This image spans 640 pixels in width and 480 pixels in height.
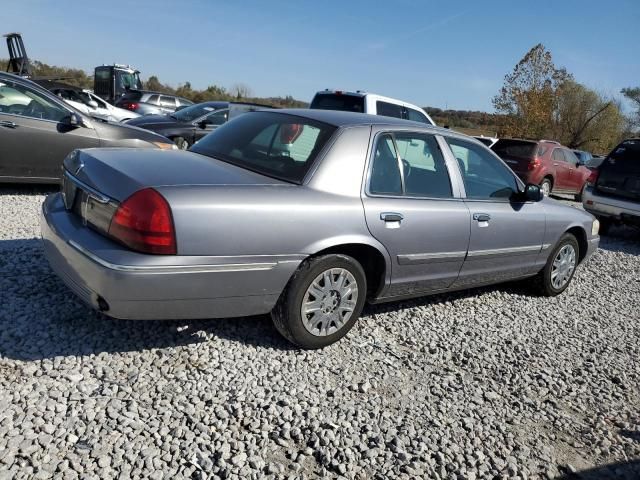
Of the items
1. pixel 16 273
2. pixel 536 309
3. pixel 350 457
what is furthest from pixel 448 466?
pixel 16 273

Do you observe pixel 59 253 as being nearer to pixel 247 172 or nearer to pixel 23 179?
pixel 247 172

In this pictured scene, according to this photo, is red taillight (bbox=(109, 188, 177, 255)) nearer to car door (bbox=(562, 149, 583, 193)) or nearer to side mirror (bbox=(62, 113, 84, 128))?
side mirror (bbox=(62, 113, 84, 128))

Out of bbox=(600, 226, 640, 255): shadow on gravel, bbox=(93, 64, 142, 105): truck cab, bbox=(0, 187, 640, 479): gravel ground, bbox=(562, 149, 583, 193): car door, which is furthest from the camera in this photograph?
bbox=(93, 64, 142, 105): truck cab

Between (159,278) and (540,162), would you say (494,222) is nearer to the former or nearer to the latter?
(159,278)

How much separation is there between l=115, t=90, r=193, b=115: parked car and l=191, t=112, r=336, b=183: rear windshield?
15.2 metres

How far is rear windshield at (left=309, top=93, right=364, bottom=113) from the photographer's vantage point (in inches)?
338

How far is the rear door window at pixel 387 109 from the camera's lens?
8727 mm

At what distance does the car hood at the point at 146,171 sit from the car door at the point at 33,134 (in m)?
3.30

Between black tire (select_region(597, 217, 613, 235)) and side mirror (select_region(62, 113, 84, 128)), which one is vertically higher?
side mirror (select_region(62, 113, 84, 128))

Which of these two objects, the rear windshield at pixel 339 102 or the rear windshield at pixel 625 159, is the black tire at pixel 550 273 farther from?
the rear windshield at pixel 625 159

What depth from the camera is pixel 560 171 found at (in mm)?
14625

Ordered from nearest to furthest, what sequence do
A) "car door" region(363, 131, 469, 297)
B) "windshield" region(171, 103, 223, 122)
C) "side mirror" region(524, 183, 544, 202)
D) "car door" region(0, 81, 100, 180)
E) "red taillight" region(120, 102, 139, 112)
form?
"car door" region(363, 131, 469, 297), "side mirror" region(524, 183, 544, 202), "car door" region(0, 81, 100, 180), "windshield" region(171, 103, 223, 122), "red taillight" region(120, 102, 139, 112)

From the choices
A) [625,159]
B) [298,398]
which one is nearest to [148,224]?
[298,398]

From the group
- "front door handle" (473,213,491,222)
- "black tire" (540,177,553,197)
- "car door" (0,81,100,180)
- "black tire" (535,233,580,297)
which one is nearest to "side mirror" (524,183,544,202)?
"front door handle" (473,213,491,222)
